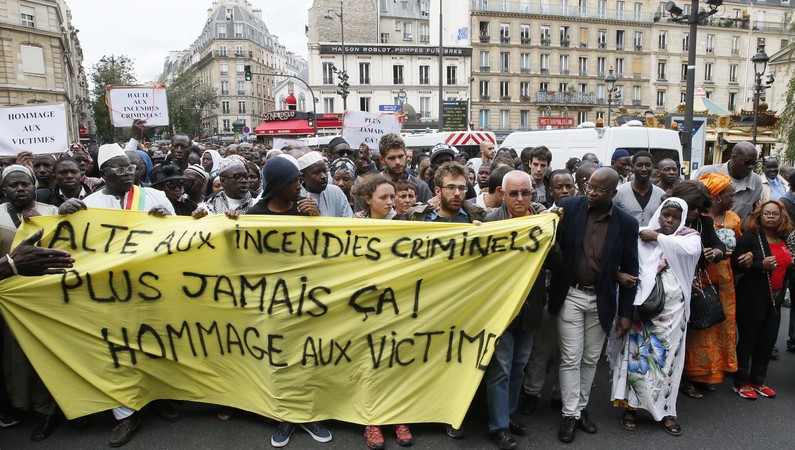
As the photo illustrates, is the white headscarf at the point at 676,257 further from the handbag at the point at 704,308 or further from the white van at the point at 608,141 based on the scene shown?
the white van at the point at 608,141

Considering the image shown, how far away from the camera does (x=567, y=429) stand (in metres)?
3.99

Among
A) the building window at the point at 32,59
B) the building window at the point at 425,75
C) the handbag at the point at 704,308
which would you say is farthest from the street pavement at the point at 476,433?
the building window at the point at 32,59

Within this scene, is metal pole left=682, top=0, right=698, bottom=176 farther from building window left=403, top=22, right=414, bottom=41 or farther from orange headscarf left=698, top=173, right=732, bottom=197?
building window left=403, top=22, right=414, bottom=41

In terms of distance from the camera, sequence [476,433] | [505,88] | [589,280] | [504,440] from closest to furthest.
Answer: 1. [504,440]
2. [589,280]
3. [476,433]
4. [505,88]

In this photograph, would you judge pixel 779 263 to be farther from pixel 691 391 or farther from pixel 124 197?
pixel 124 197

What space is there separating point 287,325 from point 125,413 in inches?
53.9

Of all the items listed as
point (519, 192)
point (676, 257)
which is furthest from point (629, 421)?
point (519, 192)

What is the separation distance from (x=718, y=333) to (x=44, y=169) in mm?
6674

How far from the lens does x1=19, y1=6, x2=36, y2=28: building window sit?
144 feet

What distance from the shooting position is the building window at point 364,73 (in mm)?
48625

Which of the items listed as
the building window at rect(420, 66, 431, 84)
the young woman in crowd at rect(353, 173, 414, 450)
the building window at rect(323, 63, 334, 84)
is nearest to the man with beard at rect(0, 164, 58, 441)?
the young woman in crowd at rect(353, 173, 414, 450)

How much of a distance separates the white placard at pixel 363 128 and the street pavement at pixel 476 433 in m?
6.04

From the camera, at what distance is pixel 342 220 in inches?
156

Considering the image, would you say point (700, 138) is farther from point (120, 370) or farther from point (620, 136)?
point (120, 370)
